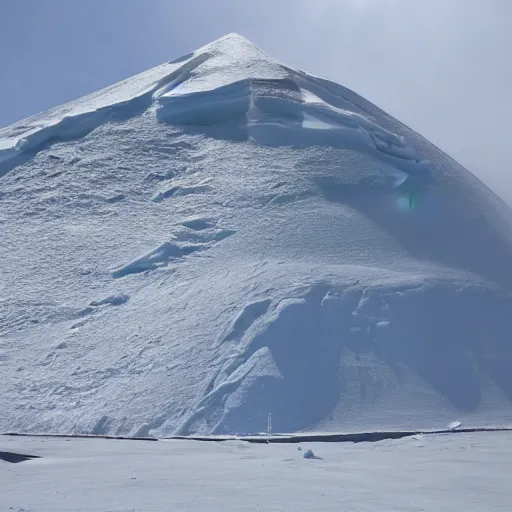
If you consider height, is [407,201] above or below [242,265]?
above

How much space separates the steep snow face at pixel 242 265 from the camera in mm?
14172

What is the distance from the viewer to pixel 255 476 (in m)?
7.77

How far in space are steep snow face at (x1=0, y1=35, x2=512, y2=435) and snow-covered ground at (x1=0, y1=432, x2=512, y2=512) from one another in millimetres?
3436

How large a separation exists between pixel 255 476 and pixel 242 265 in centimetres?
981

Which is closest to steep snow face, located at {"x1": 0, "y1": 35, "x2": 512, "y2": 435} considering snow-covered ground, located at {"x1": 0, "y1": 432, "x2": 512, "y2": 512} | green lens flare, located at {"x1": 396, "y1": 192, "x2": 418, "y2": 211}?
green lens flare, located at {"x1": 396, "y1": 192, "x2": 418, "y2": 211}

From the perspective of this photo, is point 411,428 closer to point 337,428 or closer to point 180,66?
point 337,428

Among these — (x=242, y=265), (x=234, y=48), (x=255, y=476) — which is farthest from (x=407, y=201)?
(x=255, y=476)

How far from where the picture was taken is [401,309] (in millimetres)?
15992

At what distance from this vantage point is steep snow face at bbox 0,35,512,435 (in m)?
14.2

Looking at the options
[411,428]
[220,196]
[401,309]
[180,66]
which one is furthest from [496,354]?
[180,66]

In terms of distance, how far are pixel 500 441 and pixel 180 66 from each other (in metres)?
18.8

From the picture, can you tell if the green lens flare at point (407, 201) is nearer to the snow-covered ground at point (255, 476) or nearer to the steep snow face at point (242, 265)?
the steep snow face at point (242, 265)

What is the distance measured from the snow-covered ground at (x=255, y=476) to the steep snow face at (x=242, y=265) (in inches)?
135

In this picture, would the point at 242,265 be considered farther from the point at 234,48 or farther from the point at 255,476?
the point at 234,48
